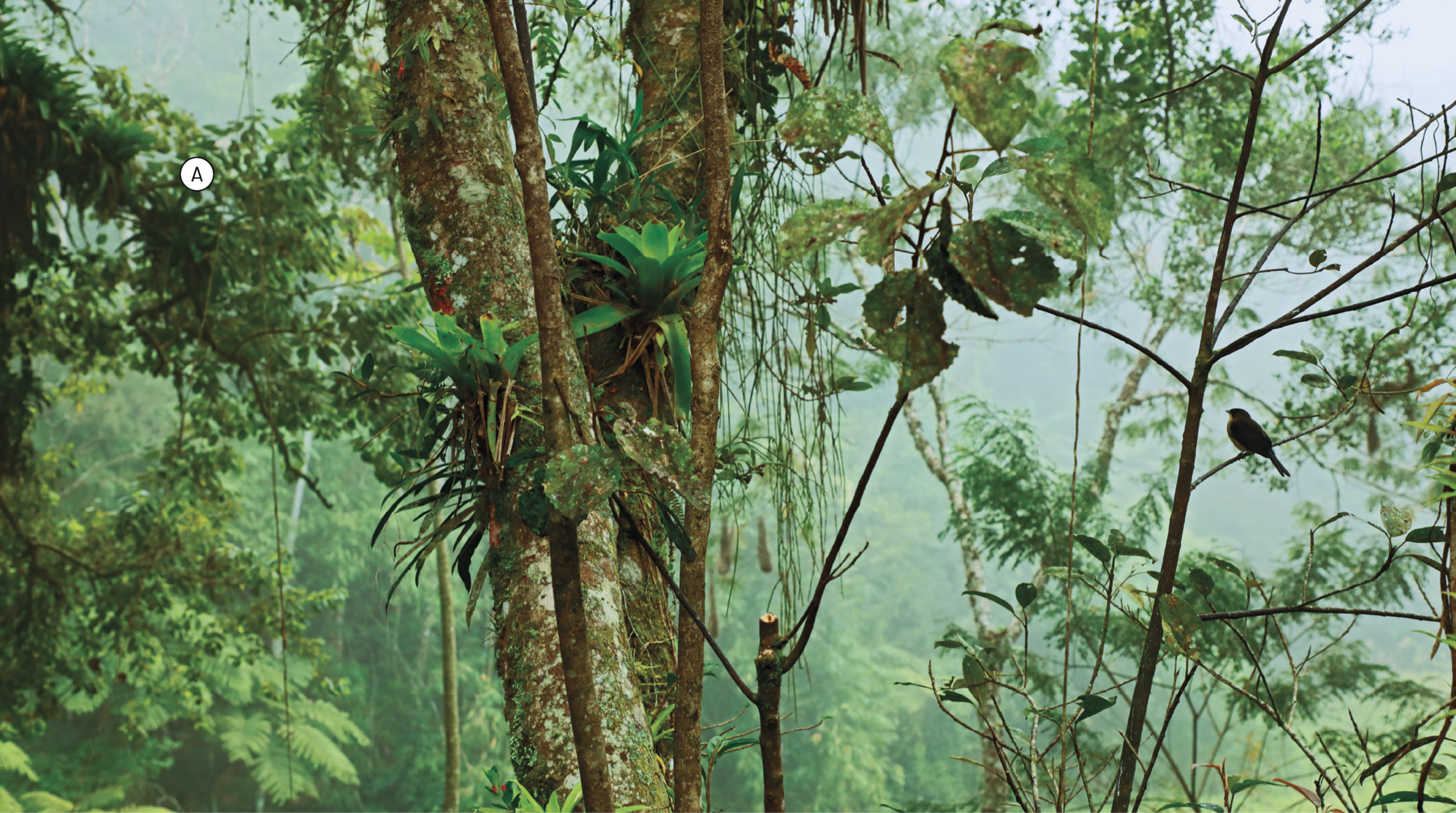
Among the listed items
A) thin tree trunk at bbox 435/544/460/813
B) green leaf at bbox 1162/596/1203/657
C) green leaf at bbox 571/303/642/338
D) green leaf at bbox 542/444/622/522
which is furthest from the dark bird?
thin tree trunk at bbox 435/544/460/813

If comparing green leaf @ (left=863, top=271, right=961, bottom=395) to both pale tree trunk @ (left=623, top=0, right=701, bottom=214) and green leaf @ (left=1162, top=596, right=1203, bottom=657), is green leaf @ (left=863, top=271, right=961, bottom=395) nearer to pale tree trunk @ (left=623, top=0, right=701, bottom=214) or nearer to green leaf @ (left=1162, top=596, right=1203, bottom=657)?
green leaf @ (left=1162, top=596, right=1203, bottom=657)

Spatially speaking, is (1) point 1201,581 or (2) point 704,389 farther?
(1) point 1201,581

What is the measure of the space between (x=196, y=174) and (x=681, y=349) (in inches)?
73.4

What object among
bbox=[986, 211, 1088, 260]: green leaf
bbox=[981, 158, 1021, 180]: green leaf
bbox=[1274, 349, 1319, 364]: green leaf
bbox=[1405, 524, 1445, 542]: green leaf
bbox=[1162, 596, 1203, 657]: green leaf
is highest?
bbox=[1274, 349, 1319, 364]: green leaf

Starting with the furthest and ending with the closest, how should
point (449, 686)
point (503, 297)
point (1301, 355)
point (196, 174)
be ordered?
1. point (449, 686)
2. point (196, 174)
3. point (503, 297)
4. point (1301, 355)

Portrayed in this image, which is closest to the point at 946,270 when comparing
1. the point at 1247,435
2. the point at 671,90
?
the point at 1247,435

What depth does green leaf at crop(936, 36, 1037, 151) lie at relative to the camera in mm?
309

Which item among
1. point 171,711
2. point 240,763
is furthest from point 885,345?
point 240,763

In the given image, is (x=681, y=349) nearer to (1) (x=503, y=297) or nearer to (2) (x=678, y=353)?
(2) (x=678, y=353)

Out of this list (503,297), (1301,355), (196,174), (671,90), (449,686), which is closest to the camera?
(1301,355)

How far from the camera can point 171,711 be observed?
6.37 meters

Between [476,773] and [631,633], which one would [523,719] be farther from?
[476,773]

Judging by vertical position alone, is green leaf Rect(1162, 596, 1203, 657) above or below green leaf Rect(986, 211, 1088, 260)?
below

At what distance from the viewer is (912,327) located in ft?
1.07
